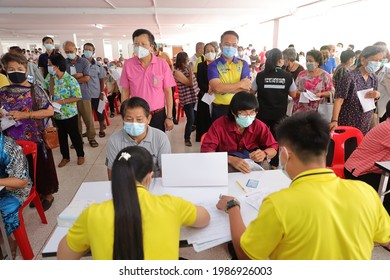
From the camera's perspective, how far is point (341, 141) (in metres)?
2.35

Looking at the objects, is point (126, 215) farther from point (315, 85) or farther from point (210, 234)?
point (315, 85)

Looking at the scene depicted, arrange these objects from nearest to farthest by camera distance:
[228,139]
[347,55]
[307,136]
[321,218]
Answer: [321,218]
[307,136]
[228,139]
[347,55]

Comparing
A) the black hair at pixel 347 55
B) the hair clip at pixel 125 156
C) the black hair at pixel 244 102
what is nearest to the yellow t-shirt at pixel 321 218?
the hair clip at pixel 125 156

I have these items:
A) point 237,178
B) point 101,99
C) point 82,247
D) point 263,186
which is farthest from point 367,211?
point 101,99

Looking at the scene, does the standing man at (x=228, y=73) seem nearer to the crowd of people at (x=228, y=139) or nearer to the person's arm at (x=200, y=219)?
the crowd of people at (x=228, y=139)

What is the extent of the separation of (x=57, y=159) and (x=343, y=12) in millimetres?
7760

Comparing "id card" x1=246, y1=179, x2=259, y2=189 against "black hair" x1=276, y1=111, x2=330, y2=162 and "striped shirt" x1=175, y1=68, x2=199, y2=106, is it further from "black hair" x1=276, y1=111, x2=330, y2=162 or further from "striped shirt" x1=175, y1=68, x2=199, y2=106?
"striped shirt" x1=175, y1=68, x2=199, y2=106

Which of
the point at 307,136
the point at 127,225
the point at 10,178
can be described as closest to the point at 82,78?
the point at 10,178

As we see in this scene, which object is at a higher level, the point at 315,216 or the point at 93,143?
the point at 315,216

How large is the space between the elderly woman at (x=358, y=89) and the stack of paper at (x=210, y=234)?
1782 millimetres

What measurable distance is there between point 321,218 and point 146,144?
48.7 inches

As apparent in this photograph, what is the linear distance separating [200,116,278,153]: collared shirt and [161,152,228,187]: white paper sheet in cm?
48

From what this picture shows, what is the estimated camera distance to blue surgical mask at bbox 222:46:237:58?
2652 mm
